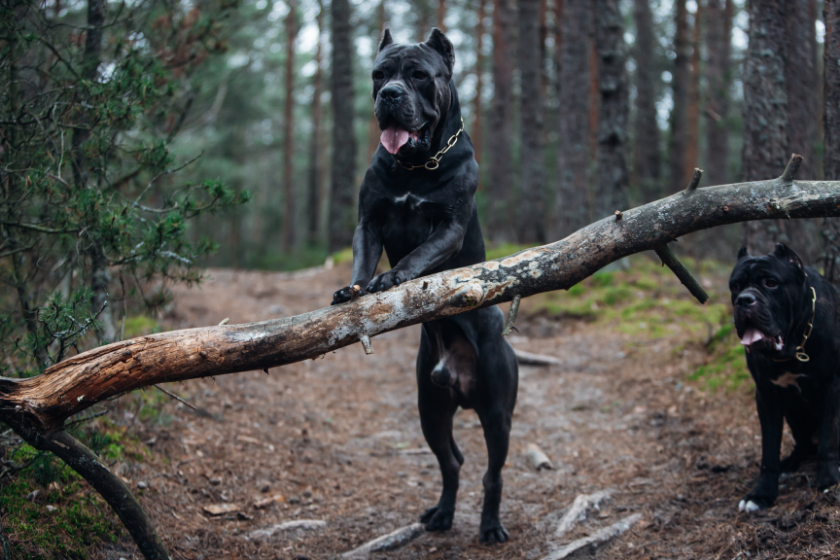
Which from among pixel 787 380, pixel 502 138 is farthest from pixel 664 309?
pixel 502 138

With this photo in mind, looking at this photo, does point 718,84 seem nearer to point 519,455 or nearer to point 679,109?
point 679,109

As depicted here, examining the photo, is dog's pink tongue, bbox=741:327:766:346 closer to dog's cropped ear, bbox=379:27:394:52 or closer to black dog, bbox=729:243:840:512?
black dog, bbox=729:243:840:512

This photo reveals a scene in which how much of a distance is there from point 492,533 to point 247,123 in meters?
24.8

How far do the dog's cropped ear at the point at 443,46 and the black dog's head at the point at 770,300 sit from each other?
221 centimetres

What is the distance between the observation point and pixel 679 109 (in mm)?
16422

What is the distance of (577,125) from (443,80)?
8.66 m

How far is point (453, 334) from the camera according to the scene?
12.7ft

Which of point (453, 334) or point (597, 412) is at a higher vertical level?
point (453, 334)

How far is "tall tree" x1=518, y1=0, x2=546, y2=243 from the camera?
528 inches

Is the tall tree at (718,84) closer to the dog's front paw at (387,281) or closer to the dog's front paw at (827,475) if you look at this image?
the dog's front paw at (827,475)

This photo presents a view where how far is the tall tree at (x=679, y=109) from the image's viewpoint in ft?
53.5

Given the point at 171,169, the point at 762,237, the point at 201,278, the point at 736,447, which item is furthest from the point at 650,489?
the point at 171,169

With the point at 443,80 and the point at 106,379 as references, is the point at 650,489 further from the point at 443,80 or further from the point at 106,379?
the point at 106,379

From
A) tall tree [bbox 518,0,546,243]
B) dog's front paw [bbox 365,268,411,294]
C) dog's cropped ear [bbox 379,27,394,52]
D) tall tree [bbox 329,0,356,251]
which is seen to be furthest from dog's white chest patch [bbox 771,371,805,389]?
tall tree [bbox 329,0,356,251]
